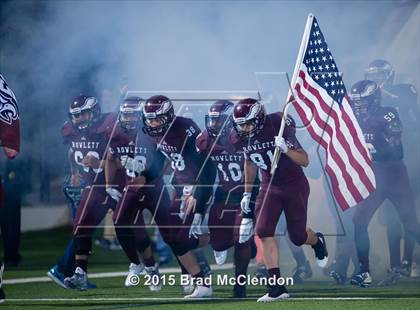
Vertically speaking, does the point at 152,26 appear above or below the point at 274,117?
above

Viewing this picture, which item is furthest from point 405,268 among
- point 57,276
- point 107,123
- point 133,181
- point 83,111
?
point 83,111

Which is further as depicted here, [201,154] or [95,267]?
[95,267]

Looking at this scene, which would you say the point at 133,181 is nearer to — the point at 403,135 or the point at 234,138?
the point at 234,138

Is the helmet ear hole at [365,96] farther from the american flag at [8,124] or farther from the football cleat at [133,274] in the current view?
the american flag at [8,124]

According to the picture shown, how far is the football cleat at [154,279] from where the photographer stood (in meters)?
13.3

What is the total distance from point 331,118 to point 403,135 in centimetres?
241

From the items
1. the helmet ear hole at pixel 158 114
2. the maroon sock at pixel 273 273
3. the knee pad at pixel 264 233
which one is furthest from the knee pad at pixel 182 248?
the helmet ear hole at pixel 158 114

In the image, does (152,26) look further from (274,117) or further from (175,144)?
(274,117)

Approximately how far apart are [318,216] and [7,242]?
4.42 metres

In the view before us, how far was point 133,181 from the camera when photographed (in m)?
13.3

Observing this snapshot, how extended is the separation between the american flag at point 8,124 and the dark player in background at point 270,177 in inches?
81.6

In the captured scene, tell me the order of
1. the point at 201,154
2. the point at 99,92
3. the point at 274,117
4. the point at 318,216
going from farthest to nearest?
1. the point at 99,92
2. the point at 318,216
3. the point at 201,154
4. the point at 274,117

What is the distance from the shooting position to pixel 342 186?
40.1 ft

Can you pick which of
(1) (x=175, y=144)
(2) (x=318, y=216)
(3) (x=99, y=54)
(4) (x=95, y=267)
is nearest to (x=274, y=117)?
(1) (x=175, y=144)
